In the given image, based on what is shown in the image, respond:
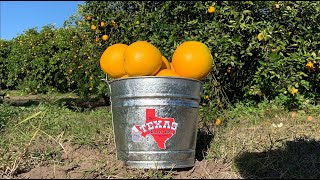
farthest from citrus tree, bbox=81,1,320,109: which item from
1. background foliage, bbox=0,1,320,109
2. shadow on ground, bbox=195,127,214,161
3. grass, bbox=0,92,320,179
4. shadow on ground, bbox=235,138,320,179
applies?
shadow on ground, bbox=235,138,320,179

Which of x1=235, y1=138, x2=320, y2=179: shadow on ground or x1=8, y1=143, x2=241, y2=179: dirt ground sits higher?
x1=8, y1=143, x2=241, y2=179: dirt ground

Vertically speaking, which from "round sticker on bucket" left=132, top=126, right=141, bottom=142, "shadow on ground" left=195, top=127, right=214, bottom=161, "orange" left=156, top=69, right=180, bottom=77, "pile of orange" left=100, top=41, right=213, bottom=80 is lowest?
"shadow on ground" left=195, top=127, right=214, bottom=161

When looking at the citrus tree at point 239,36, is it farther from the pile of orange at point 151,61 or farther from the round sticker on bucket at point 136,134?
the round sticker on bucket at point 136,134

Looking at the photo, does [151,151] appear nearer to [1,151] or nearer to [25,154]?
[25,154]

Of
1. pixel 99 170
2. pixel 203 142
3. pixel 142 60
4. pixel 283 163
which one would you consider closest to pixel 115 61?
pixel 142 60

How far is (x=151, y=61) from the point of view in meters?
2.46

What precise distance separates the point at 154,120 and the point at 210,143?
885 mm

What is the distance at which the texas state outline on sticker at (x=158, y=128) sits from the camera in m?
2.43

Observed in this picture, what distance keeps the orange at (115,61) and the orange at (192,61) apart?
1.09ft

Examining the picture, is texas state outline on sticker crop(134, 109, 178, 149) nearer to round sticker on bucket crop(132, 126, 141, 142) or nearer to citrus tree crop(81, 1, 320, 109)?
round sticker on bucket crop(132, 126, 141, 142)

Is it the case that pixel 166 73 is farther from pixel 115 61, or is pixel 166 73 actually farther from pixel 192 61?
pixel 115 61

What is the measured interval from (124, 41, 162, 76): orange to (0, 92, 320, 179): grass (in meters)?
0.56

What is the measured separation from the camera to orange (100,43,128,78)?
263 centimetres

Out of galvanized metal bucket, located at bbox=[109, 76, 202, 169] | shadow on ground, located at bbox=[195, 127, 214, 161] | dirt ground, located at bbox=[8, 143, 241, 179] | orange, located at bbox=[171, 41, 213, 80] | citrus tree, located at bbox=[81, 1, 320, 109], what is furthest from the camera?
citrus tree, located at bbox=[81, 1, 320, 109]
